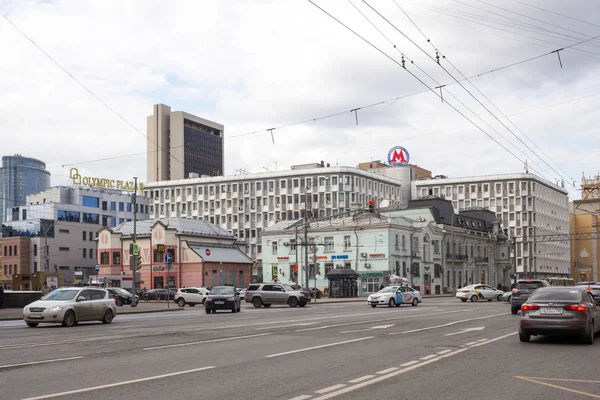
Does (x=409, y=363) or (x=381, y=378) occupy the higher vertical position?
(x=381, y=378)

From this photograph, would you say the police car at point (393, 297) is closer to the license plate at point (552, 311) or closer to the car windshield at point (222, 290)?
the car windshield at point (222, 290)

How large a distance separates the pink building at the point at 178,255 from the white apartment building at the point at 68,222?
67.4 feet

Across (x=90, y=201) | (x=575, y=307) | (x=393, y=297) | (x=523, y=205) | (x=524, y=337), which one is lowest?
(x=393, y=297)

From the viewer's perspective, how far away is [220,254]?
83.2 m

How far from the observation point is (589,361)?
13141mm

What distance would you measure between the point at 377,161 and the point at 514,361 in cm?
13304

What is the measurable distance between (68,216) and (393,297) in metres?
87.5

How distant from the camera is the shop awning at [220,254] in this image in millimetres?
80375

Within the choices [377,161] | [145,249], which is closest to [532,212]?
[377,161]

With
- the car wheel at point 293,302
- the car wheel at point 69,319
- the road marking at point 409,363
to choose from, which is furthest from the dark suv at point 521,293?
the road marking at point 409,363

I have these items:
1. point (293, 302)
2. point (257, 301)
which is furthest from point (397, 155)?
point (257, 301)

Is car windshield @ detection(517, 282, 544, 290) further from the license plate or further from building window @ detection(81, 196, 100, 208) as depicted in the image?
building window @ detection(81, 196, 100, 208)

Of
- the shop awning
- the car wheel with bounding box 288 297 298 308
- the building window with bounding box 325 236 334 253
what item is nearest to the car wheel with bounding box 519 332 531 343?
the car wheel with bounding box 288 297 298 308

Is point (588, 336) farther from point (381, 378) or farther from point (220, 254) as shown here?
point (220, 254)
